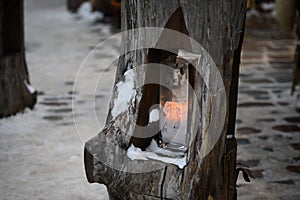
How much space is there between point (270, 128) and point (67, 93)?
6.42ft

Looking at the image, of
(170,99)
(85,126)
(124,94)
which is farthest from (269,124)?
(124,94)

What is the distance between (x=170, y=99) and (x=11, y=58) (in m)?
2.18

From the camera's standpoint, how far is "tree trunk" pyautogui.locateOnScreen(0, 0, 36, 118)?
4285 mm

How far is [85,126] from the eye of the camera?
13.9 ft

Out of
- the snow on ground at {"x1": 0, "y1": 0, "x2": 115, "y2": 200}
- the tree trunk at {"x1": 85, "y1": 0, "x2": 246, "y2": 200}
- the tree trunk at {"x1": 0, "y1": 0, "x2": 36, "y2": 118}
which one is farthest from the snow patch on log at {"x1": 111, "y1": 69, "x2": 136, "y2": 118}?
the tree trunk at {"x1": 0, "y1": 0, "x2": 36, "y2": 118}

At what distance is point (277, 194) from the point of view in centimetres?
306

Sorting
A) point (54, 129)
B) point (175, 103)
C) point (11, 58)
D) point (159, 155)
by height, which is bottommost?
point (54, 129)

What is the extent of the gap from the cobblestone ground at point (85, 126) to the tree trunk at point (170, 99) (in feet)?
2.11

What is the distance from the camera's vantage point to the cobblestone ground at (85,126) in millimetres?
3176

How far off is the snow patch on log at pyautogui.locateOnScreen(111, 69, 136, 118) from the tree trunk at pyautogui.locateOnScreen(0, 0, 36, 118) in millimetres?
2023

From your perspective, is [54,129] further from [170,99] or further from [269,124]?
[170,99]

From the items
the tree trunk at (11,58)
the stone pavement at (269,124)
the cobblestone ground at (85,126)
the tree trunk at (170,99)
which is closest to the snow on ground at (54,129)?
the cobblestone ground at (85,126)

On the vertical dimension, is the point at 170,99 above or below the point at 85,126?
above

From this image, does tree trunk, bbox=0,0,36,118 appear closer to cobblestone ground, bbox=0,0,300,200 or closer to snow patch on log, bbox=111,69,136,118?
cobblestone ground, bbox=0,0,300,200
